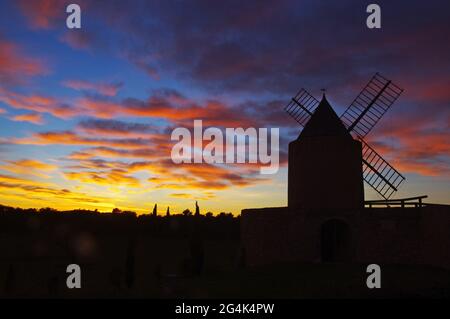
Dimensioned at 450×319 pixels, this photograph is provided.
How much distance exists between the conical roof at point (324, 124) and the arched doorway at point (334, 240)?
3645mm

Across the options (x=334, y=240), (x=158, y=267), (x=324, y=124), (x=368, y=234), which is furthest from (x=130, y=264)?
(x=368, y=234)

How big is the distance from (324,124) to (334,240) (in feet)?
16.0

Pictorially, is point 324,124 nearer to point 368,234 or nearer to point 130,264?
point 368,234

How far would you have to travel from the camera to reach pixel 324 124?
67.2 ft

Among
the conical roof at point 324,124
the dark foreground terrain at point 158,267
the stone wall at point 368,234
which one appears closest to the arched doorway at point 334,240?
the stone wall at point 368,234

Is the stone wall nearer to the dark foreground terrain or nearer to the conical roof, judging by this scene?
the dark foreground terrain

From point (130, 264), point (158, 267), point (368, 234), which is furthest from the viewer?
point (158, 267)

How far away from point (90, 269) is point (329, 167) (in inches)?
842

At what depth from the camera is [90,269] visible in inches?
→ 1346

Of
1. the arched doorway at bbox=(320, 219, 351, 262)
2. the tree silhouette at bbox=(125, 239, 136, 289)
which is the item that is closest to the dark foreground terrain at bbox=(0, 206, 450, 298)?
the tree silhouette at bbox=(125, 239, 136, 289)

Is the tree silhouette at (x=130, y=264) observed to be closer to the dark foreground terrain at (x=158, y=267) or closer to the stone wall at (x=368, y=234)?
the dark foreground terrain at (x=158, y=267)

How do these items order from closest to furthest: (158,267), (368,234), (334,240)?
(368,234), (334,240), (158,267)

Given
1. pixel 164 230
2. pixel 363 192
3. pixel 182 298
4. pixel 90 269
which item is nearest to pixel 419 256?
pixel 363 192

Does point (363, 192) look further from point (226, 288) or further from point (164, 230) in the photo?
point (164, 230)
